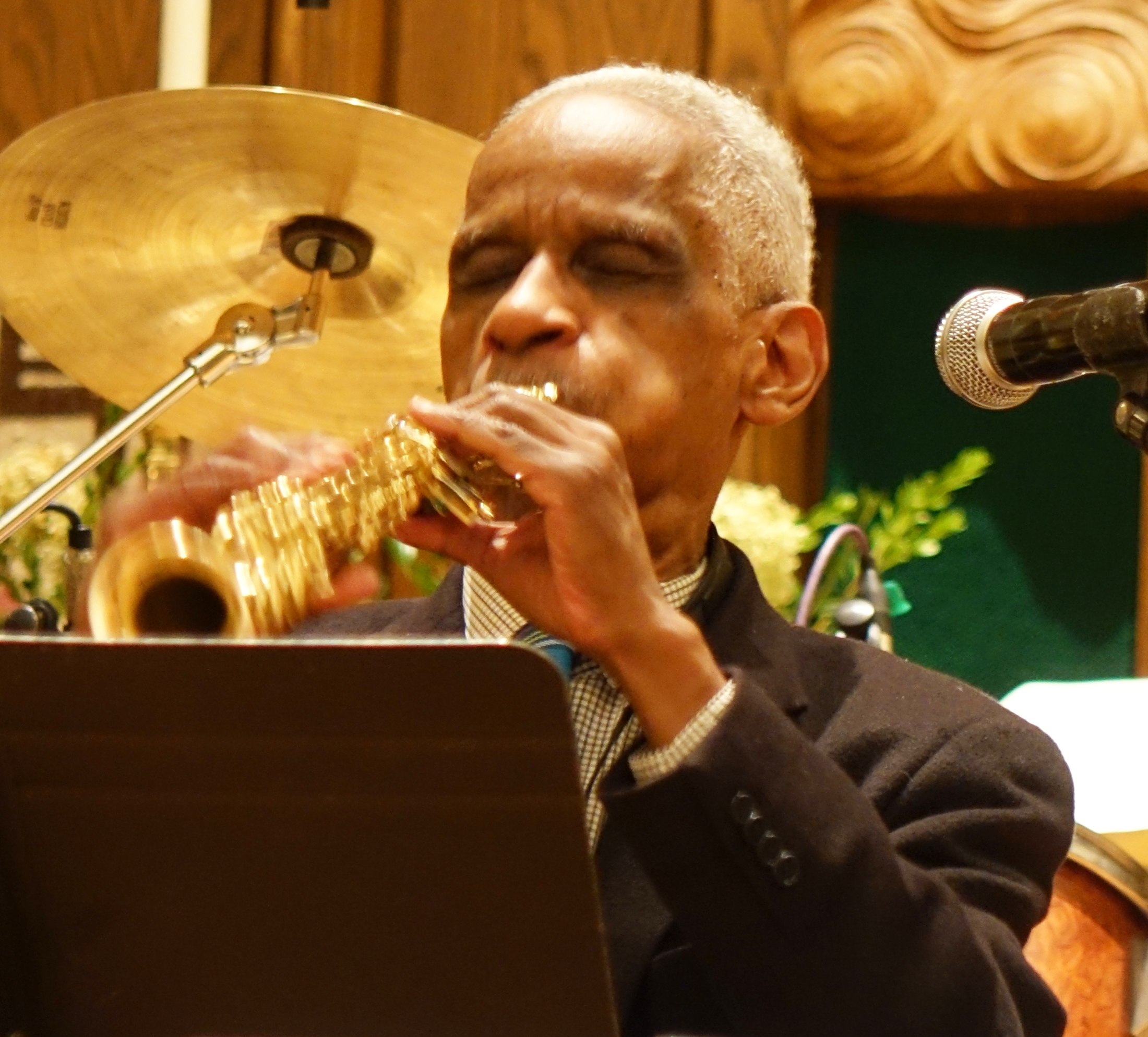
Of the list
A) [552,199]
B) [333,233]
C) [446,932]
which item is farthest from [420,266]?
[446,932]

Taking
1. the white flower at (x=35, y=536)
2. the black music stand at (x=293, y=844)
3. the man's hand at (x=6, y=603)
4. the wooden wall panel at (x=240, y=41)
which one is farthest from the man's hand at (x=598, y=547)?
the wooden wall panel at (x=240, y=41)

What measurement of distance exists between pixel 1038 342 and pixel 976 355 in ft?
0.23

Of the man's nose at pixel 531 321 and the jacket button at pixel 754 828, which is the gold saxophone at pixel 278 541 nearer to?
the man's nose at pixel 531 321

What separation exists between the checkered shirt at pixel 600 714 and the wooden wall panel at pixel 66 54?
5.56 ft

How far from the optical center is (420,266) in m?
1.97

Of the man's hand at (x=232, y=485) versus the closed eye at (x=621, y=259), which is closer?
the man's hand at (x=232, y=485)

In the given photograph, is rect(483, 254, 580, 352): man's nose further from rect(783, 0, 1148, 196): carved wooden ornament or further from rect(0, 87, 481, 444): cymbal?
rect(783, 0, 1148, 196): carved wooden ornament

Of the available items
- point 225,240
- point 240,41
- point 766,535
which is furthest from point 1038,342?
point 240,41

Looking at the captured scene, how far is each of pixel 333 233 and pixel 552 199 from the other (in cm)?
64

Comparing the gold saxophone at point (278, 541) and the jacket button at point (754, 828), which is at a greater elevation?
the gold saxophone at point (278, 541)

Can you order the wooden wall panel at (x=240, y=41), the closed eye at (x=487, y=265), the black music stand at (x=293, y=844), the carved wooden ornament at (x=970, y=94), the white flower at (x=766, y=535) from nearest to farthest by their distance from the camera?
1. the black music stand at (x=293, y=844)
2. the closed eye at (x=487, y=265)
3. the white flower at (x=766, y=535)
4. the carved wooden ornament at (x=970, y=94)
5. the wooden wall panel at (x=240, y=41)

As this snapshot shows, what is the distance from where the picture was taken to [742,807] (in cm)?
105

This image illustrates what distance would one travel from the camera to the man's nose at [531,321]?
132 cm

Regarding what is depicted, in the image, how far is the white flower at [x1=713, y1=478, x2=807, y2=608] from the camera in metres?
2.08
